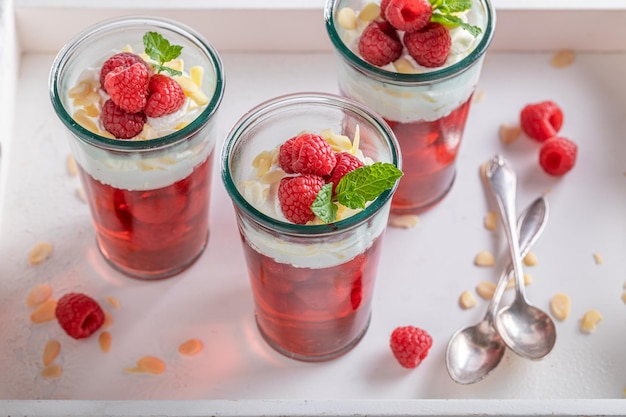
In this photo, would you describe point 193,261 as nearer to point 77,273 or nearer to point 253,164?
point 77,273

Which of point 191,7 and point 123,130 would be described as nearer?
point 123,130

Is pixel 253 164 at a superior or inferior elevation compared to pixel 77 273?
superior

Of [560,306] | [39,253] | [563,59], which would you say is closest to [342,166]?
[560,306]

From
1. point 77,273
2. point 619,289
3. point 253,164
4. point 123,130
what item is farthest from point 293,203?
point 619,289

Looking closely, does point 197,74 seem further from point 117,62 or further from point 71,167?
point 71,167

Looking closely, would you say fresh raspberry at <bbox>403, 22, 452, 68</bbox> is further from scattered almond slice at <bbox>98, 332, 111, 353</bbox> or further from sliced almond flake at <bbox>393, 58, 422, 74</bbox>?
scattered almond slice at <bbox>98, 332, 111, 353</bbox>

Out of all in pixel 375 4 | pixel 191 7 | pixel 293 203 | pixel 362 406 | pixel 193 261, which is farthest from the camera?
pixel 191 7
